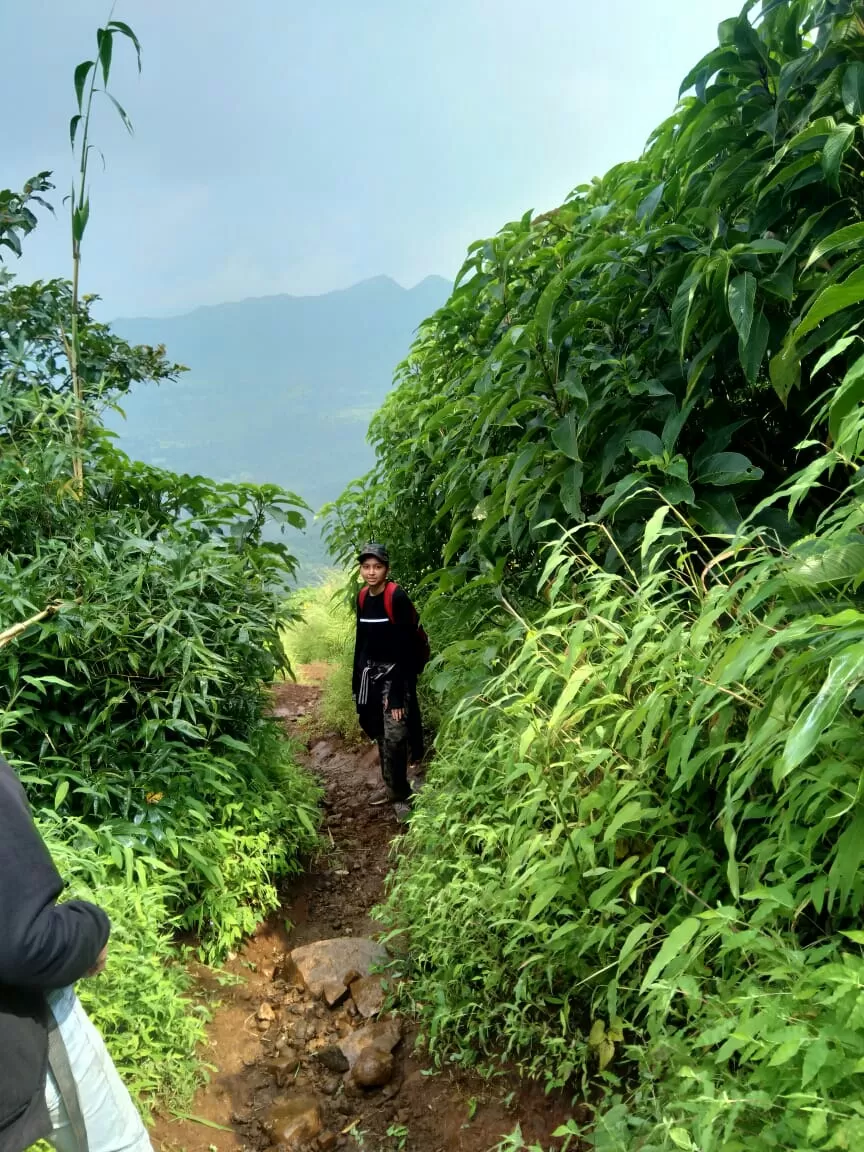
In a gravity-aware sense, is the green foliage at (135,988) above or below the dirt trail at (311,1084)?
above

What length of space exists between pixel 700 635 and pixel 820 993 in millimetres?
630

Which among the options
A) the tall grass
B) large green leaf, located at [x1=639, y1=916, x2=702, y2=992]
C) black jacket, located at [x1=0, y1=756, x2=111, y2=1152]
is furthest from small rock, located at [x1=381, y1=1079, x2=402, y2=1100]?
large green leaf, located at [x1=639, y1=916, x2=702, y2=992]

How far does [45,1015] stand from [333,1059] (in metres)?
1.28

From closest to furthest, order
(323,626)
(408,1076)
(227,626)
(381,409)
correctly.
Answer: (408,1076), (227,626), (381,409), (323,626)

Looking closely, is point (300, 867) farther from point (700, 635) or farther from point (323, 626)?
point (323, 626)

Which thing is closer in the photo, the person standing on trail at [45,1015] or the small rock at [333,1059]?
the person standing on trail at [45,1015]

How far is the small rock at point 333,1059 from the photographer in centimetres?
225

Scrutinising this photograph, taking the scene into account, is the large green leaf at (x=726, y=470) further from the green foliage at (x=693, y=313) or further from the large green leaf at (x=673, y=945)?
the large green leaf at (x=673, y=945)

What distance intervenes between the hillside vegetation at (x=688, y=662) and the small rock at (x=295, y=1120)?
432 mm

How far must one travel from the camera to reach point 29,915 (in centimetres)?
120

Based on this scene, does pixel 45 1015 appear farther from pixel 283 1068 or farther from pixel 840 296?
pixel 840 296

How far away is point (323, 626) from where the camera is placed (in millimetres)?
7812

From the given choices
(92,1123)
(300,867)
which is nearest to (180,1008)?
(92,1123)

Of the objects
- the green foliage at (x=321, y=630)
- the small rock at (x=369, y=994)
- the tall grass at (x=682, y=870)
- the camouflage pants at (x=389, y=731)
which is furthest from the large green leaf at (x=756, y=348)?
the green foliage at (x=321, y=630)
